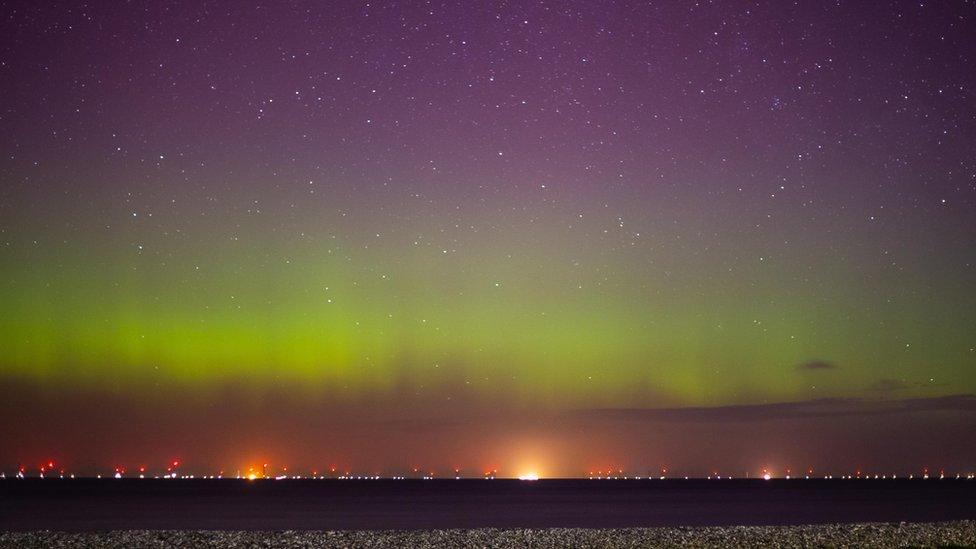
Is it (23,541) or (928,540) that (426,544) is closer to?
(23,541)

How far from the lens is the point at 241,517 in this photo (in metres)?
49.3

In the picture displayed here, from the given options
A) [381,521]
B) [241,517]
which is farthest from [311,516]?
[381,521]

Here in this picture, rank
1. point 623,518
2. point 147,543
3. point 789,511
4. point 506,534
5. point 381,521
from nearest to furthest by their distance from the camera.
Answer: point 147,543, point 506,534, point 381,521, point 623,518, point 789,511

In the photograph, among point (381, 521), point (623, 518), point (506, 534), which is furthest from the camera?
point (623, 518)

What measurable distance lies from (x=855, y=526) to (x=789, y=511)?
22260 millimetres

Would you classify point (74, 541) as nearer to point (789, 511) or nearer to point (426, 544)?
point (426, 544)

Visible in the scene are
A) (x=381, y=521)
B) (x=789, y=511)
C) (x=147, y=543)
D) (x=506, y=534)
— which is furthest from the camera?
(x=789, y=511)

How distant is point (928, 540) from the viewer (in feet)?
98.7

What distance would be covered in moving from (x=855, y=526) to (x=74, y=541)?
26.8 m

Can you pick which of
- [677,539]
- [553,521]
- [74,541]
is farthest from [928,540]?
[74,541]

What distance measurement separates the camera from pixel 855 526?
34.3m

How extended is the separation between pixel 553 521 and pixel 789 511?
→ 16738mm

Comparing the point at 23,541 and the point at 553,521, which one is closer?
the point at 23,541

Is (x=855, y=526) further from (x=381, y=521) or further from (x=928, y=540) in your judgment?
(x=381, y=521)
